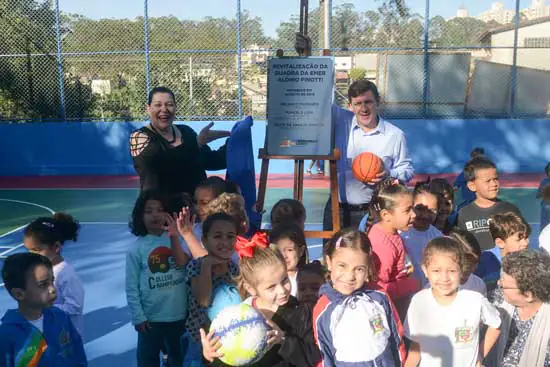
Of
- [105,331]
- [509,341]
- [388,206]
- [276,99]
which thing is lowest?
[105,331]

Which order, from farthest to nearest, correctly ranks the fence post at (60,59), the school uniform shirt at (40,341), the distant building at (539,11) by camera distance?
the distant building at (539,11), the fence post at (60,59), the school uniform shirt at (40,341)

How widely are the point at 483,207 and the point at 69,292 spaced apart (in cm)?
300

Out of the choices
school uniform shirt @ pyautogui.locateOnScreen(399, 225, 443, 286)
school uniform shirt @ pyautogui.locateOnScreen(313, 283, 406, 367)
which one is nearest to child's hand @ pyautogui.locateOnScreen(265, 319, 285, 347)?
school uniform shirt @ pyautogui.locateOnScreen(313, 283, 406, 367)

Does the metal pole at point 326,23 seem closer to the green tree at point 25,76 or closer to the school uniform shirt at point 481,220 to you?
the green tree at point 25,76

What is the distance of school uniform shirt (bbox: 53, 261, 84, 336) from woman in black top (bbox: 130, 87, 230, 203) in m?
0.98

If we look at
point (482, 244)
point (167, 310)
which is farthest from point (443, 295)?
point (167, 310)

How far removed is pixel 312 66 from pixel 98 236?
→ 16.6 ft

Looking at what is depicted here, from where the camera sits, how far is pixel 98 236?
943 centimetres

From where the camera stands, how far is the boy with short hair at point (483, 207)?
458cm

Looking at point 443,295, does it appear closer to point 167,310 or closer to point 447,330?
point 447,330

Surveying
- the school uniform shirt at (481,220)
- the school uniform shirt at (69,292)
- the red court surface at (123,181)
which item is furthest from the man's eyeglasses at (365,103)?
the red court surface at (123,181)

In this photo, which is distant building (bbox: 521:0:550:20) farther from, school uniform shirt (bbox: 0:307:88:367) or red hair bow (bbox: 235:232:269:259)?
school uniform shirt (bbox: 0:307:88:367)

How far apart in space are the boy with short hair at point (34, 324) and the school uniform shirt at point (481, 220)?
2868mm

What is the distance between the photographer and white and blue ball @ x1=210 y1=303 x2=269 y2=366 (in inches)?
104
